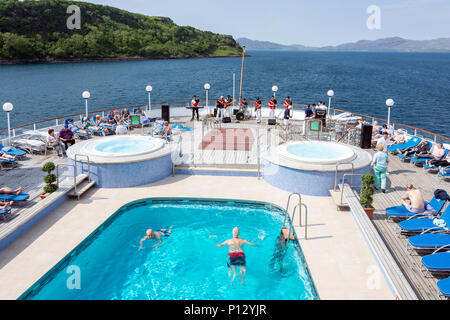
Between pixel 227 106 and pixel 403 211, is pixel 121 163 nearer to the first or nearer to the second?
pixel 403 211

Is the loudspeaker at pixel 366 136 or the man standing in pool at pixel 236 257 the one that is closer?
the man standing in pool at pixel 236 257

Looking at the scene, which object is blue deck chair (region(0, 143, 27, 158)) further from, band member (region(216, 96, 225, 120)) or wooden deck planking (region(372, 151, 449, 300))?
wooden deck planking (region(372, 151, 449, 300))

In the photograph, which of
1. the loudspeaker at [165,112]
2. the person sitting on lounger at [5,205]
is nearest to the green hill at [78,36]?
the loudspeaker at [165,112]

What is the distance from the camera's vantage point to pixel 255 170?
12.0m

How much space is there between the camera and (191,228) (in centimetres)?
938

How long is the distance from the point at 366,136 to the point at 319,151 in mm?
4052

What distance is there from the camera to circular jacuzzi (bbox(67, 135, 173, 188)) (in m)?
11.0

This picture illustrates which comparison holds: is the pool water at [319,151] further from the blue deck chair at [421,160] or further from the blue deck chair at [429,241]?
the blue deck chair at [429,241]

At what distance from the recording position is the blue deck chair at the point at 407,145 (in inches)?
555

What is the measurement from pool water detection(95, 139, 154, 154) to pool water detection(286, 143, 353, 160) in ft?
16.5

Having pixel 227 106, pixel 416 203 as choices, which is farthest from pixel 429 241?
pixel 227 106

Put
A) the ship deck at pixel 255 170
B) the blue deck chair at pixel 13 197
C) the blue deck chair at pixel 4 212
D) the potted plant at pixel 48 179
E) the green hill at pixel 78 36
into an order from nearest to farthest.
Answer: the ship deck at pixel 255 170
the blue deck chair at pixel 4 212
the blue deck chair at pixel 13 197
the potted plant at pixel 48 179
the green hill at pixel 78 36

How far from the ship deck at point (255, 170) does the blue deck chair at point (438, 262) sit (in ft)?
0.92

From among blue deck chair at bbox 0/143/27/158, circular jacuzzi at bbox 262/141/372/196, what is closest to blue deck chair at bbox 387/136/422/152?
circular jacuzzi at bbox 262/141/372/196
